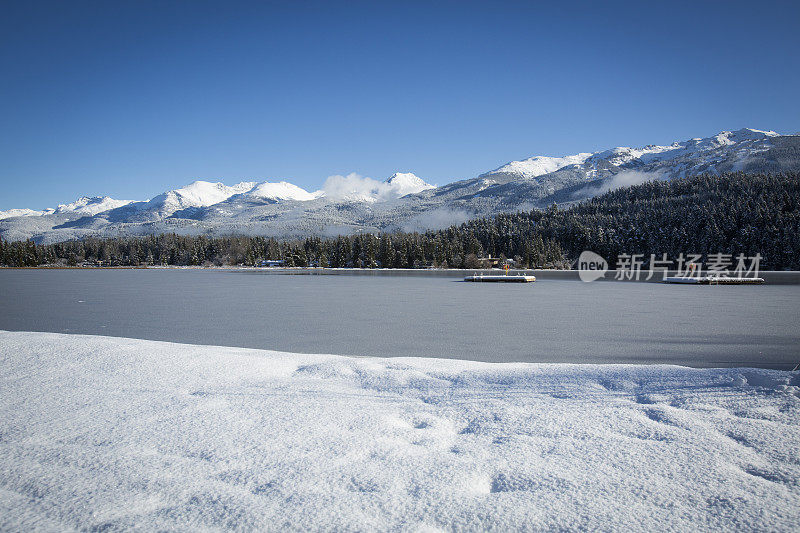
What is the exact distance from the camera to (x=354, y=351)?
917 centimetres

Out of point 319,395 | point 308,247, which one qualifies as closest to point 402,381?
point 319,395

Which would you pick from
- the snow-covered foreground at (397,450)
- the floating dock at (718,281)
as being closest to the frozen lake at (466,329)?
the snow-covered foreground at (397,450)

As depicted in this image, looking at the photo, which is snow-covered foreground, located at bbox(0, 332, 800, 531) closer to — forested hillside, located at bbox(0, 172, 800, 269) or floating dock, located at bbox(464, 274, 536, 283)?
floating dock, located at bbox(464, 274, 536, 283)

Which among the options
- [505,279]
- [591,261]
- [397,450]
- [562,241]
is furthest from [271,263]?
[397,450]

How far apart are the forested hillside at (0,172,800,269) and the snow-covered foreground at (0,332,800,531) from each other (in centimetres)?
8826

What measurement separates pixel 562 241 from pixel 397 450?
115762mm

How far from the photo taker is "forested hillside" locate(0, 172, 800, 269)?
3698 inches

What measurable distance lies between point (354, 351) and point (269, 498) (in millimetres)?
6301

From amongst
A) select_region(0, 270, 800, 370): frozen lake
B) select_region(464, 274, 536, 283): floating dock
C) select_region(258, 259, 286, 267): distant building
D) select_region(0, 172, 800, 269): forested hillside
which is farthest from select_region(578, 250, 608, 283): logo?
select_region(0, 270, 800, 370): frozen lake

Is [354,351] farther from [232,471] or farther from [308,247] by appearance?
[308,247]

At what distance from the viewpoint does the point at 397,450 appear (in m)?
3.59

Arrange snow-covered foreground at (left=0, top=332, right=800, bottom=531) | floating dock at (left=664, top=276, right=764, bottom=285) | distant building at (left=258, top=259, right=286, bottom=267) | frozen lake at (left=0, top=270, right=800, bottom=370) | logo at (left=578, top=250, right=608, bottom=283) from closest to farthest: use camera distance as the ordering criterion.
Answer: snow-covered foreground at (left=0, top=332, right=800, bottom=531) → frozen lake at (left=0, top=270, right=800, bottom=370) → floating dock at (left=664, top=276, right=764, bottom=285) → logo at (left=578, top=250, right=608, bottom=283) → distant building at (left=258, top=259, right=286, bottom=267)

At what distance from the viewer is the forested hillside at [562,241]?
308ft

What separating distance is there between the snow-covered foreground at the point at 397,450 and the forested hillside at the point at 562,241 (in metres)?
88.3
